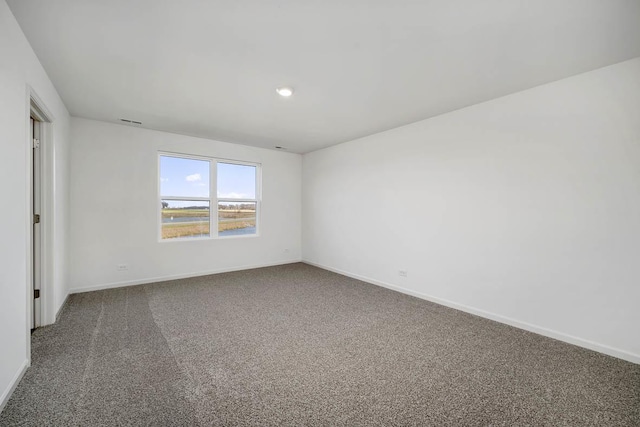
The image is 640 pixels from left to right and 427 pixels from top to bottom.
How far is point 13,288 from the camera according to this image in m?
1.86

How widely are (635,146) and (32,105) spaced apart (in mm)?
5197

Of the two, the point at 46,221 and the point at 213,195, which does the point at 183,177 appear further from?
the point at 46,221

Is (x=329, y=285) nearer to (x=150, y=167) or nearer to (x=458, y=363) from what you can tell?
(x=458, y=363)

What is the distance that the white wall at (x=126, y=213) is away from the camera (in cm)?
387

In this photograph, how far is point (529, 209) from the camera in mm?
2832

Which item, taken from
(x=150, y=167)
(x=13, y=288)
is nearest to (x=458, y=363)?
(x=13, y=288)

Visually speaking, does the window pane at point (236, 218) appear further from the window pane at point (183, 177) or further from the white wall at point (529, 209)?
the white wall at point (529, 209)

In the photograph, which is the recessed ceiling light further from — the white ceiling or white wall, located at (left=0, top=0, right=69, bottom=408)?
white wall, located at (left=0, top=0, right=69, bottom=408)

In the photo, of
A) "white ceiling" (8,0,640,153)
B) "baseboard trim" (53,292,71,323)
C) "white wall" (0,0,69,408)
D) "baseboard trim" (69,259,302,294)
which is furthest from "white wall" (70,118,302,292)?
"white wall" (0,0,69,408)

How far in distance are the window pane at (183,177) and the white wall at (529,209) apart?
3.12m

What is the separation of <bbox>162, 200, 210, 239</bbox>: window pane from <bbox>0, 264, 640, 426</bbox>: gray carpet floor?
1534 millimetres

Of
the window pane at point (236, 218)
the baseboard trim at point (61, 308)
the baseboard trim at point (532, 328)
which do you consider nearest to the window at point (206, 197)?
the window pane at point (236, 218)

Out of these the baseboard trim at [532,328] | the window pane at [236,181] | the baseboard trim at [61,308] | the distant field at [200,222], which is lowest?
the baseboard trim at [532,328]

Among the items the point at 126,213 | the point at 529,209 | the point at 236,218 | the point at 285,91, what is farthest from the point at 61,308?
the point at 529,209
